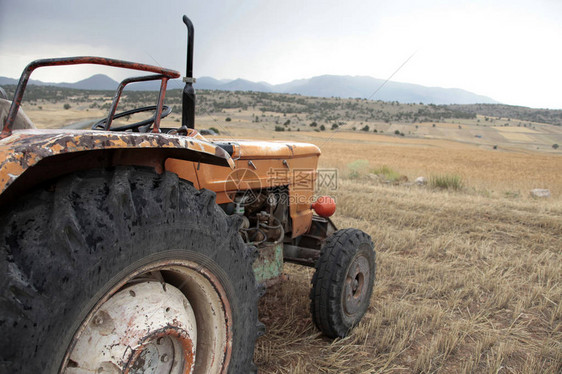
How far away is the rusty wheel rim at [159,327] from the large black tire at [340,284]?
1.23 m

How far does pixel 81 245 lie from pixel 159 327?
0.44 meters

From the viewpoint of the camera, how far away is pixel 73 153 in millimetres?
1379

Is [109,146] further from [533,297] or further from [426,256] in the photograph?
[426,256]

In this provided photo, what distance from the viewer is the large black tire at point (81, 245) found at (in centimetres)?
106

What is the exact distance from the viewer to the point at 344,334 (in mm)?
2936

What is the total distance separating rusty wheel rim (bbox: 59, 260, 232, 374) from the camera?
129 centimetres

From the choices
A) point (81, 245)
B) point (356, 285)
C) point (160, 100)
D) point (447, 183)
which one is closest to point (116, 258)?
point (81, 245)

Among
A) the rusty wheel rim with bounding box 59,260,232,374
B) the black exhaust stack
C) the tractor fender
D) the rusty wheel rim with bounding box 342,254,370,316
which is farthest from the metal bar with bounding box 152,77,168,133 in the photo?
the rusty wheel rim with bounding box 342,254,370,316

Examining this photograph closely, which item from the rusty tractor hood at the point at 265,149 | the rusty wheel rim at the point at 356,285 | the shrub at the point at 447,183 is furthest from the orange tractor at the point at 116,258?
the shrub at the point at 447,183

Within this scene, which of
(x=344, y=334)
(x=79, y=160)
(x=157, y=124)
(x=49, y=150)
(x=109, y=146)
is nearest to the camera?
(x=49, y=150)

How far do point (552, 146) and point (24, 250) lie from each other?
46970 mm

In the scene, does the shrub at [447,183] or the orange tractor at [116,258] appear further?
the shrub at [447,183]

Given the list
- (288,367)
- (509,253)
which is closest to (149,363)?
(288,367)

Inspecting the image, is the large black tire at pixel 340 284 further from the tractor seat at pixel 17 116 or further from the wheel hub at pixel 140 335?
the tractor seat at pixel 17 116
